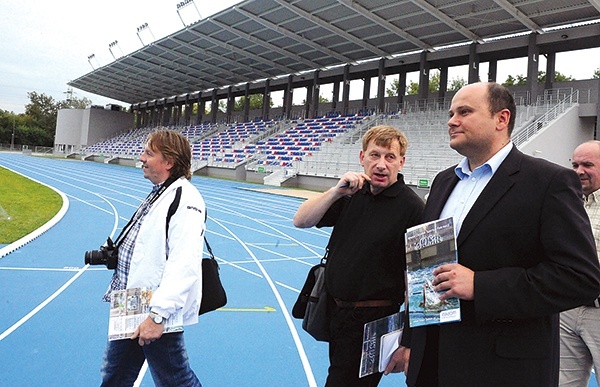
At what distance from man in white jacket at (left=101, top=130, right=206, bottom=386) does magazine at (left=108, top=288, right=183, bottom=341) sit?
0.14 ft

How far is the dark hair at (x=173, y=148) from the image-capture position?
274 centimetres

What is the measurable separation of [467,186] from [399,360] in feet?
3.05

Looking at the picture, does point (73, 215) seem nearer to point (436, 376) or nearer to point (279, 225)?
point (279, 225)

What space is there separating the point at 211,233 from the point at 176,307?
9209mm

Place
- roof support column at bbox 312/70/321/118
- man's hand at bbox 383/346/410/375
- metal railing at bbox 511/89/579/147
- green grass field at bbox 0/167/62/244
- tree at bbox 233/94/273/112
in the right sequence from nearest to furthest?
man's hand at bbox 383/346/410/375, green grass field at bbox 0/167/62/244, metal railing at bbox 511/89/579/147, roof support column at bbox 312/70/321/118, tree at bbox 233/94/273/112

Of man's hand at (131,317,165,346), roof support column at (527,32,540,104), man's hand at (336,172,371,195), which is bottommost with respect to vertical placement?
man's hand at (131,317,165,346)

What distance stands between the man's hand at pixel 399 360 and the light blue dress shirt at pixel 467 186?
70 centimetres

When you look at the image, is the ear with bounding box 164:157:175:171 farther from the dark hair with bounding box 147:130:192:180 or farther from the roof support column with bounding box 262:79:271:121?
the roof support column with bounding box 262:79:271:121

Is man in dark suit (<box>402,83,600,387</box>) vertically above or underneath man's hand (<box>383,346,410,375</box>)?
above

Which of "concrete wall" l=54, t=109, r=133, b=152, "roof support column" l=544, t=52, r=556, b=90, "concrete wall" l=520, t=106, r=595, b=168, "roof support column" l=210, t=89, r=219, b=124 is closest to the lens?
"concrete wall" l=520, t=106, r=595, b=168

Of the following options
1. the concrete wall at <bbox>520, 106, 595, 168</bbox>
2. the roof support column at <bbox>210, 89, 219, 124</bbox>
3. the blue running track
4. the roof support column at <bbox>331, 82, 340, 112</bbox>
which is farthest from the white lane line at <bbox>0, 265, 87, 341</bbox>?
the roof support column at <bbox>210, 89, 219, 124</bbox>

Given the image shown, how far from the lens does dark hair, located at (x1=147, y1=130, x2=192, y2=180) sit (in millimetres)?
2740

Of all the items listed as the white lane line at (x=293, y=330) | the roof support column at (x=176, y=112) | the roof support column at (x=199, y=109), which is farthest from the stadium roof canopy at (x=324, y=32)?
the white lane line at (x=293, y=330)

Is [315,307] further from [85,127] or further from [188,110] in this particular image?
[85,127]
